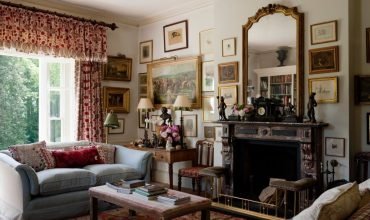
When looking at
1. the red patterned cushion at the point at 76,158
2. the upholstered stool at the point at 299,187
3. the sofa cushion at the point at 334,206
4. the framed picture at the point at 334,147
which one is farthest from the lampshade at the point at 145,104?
the sofa cushion at the point at 334,206

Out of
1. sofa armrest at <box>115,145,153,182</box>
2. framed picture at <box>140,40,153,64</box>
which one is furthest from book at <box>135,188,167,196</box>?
framed picture at <box>140,40,153,64</box>

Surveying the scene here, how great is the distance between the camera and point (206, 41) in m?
5.34

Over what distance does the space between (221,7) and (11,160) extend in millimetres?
3337

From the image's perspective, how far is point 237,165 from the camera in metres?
4.57

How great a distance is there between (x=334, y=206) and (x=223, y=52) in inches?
135

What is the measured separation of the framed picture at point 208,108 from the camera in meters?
5.27

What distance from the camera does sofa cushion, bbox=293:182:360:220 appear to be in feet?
5.22

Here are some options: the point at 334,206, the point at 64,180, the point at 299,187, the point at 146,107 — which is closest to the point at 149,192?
the point at 64,180

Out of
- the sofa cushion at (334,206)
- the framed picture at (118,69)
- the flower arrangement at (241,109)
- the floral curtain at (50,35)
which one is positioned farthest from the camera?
the framed picture at (118,69)

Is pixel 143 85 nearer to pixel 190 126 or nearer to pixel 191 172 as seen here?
pixel 190 126

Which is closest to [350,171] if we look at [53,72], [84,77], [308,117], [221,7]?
[308,117]

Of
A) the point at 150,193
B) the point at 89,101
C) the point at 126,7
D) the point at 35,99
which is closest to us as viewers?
the point at 150,193

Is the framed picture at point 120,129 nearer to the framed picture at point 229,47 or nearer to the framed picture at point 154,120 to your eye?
the framed picture at point 154,120

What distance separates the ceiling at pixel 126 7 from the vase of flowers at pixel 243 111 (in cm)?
180
